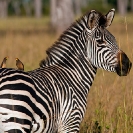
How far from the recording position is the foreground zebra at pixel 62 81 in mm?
4168

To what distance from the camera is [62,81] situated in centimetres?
479

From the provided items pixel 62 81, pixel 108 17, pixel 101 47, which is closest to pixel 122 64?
pixel 101 47

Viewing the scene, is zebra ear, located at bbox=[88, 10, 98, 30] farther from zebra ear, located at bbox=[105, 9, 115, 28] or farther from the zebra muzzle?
the zebra muzzle

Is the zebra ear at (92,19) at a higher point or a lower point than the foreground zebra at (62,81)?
higher

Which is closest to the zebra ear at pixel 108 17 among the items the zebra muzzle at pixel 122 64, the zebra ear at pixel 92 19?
the zebra ear at pixel 92 19

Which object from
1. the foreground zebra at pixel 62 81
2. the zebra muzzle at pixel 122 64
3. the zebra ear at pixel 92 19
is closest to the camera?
the foreground zebra at pixel 62 81

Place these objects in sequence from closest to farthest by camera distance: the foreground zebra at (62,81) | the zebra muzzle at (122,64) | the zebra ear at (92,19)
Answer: the foreground zebra at (62,81) < the zebra ear at (92,19) < the zebra muzzle at (122,64)

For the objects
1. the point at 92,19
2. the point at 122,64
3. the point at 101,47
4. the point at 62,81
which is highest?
the point at 92,19

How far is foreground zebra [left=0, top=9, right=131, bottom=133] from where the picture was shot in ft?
13.7

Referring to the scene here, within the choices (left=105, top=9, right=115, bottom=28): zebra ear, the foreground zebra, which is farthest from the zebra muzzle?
(left=105, top=9, right=115, bottom=28): zebra ear

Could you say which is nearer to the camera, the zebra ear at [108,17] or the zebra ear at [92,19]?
the zebra ear at [92,19]

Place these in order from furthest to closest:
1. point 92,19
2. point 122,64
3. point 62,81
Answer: point 122,64 → point 92,19 → point 62,81

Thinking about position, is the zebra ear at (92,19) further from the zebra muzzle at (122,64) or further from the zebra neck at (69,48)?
the zebra muzzle at (122,64)

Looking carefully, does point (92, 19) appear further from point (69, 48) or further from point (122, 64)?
point (122, 64)
